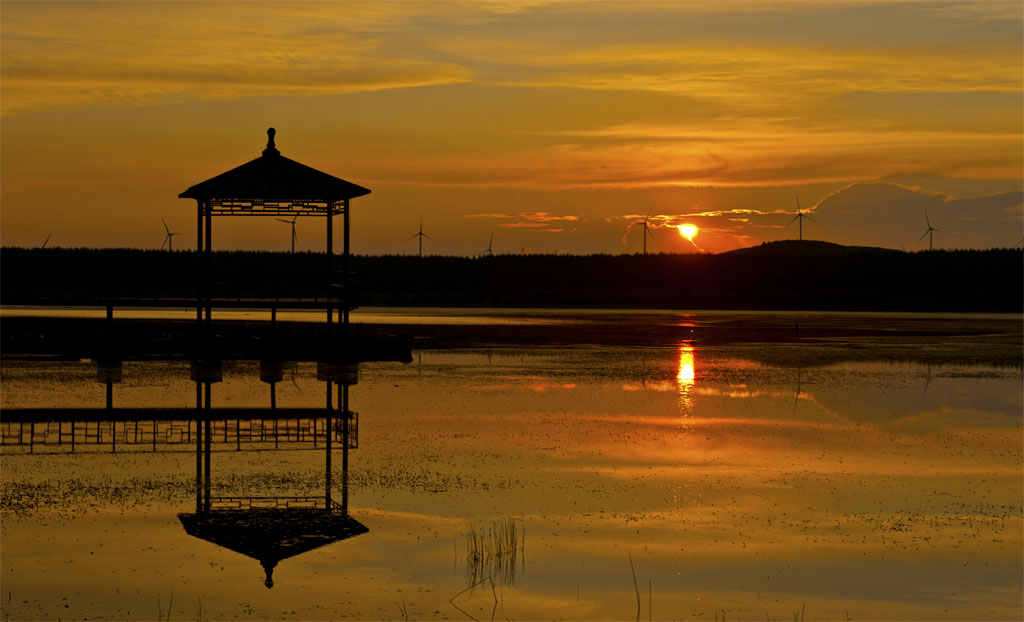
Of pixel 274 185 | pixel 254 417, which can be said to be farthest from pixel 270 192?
pixel 254 417

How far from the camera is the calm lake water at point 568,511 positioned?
12.6 m

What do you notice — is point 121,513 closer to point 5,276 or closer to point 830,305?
point 830,305

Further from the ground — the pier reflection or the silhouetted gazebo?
the silhouetted gazebo

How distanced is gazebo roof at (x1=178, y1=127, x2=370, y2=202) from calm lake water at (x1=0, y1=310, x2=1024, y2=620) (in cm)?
721

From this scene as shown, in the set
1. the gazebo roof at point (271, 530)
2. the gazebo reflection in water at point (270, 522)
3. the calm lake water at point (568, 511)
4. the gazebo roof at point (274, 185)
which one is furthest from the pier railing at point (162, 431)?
the gazebo roof at point (274, 185)

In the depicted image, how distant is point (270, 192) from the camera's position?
3503 centimetres

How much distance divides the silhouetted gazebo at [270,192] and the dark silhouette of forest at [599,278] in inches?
2371

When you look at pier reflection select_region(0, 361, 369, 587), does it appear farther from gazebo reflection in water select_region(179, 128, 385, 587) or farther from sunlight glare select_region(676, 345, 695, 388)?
sunlight glare select_region(676, 345, 695, 388)

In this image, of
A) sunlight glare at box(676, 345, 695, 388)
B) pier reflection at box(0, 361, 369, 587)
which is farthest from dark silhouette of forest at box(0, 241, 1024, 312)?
pier reflection at box(0, 361, 369, 587)

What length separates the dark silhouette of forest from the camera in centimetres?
10431

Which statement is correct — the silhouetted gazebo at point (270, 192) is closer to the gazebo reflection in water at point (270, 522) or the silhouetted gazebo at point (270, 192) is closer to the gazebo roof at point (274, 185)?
the gazebo roof at point (274, 185)

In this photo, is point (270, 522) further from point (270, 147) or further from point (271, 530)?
point (270, 147)

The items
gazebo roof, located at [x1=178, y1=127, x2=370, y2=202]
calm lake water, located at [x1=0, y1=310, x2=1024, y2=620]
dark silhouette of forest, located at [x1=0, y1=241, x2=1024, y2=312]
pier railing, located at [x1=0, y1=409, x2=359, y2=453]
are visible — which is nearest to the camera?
calm lake water, located at [x1=0, y1=310, x2=1024, y2=620]

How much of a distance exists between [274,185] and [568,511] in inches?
833
